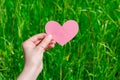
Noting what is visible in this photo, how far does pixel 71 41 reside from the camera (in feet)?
7.72

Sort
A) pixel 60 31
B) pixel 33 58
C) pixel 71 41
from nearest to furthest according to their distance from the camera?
1. pixel 33 58
2. pixel 60 31
3. pixel 71 41

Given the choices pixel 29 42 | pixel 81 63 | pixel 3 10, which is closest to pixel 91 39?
pixel 81 63

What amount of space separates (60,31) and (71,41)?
668 mm

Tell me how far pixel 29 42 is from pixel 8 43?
81 cm

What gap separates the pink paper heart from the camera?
64.1 inches

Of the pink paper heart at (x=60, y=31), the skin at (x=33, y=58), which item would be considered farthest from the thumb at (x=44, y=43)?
the pink paper heart at (x=60, y=31)

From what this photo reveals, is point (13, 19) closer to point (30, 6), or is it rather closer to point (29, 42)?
point (30, 6)

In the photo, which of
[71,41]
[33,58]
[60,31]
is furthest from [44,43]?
[71,41]

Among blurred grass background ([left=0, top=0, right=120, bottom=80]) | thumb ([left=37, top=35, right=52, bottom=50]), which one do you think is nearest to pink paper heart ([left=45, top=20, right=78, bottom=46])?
thumb ([left=37, top=35, right=52, bottom=50])

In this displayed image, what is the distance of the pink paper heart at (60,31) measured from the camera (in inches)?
64.1

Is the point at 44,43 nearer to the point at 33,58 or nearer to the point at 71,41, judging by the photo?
the point at 33,58

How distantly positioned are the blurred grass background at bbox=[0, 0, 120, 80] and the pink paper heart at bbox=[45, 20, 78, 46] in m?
0.47

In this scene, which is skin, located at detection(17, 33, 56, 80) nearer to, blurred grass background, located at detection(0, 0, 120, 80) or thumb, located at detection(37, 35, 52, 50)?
thumb, located at detection(37, 35, 52, 50)

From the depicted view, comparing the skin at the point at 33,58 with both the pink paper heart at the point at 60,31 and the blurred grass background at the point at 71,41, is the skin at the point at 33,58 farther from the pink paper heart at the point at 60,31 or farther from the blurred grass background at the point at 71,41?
the blurred grass background at the point at 71,41
